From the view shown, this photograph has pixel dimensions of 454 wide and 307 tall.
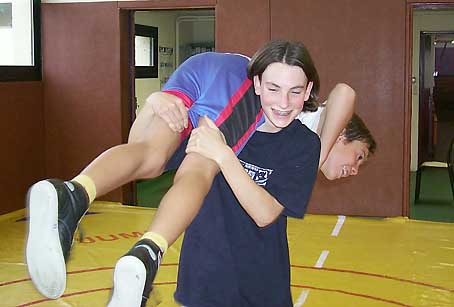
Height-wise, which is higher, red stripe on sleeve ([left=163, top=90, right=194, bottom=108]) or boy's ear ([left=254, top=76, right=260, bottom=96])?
boy's ear ([left=254, top=76, right=260, bottom=96])

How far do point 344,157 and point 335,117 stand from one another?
22 cm

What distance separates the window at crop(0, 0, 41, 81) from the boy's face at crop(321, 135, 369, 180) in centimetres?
529

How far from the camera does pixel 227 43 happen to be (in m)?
7.37

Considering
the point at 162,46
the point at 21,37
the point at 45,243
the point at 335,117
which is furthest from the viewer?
the point at 162,46

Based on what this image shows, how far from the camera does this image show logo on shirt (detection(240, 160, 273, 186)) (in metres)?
2.40

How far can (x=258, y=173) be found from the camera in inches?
94.7

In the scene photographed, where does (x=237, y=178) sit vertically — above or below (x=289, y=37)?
below

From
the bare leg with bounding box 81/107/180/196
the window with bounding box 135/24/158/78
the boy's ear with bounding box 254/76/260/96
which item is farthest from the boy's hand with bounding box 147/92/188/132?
the window with bounding box 135/24/158/78

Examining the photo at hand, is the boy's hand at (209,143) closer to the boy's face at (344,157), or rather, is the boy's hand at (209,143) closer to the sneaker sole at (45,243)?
the sneaker sole at (45,243)

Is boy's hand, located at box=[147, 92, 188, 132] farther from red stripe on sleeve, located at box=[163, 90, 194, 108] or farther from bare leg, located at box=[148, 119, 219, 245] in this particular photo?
bare leg, located at box=[148, 119, 219, 245]

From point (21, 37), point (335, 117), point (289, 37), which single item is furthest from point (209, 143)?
point (21, 37)

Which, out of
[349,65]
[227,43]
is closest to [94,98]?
[227,43]

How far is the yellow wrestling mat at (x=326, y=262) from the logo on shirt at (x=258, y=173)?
2.32 metres

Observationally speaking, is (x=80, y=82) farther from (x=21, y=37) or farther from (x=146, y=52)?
(x=146, y=52)
